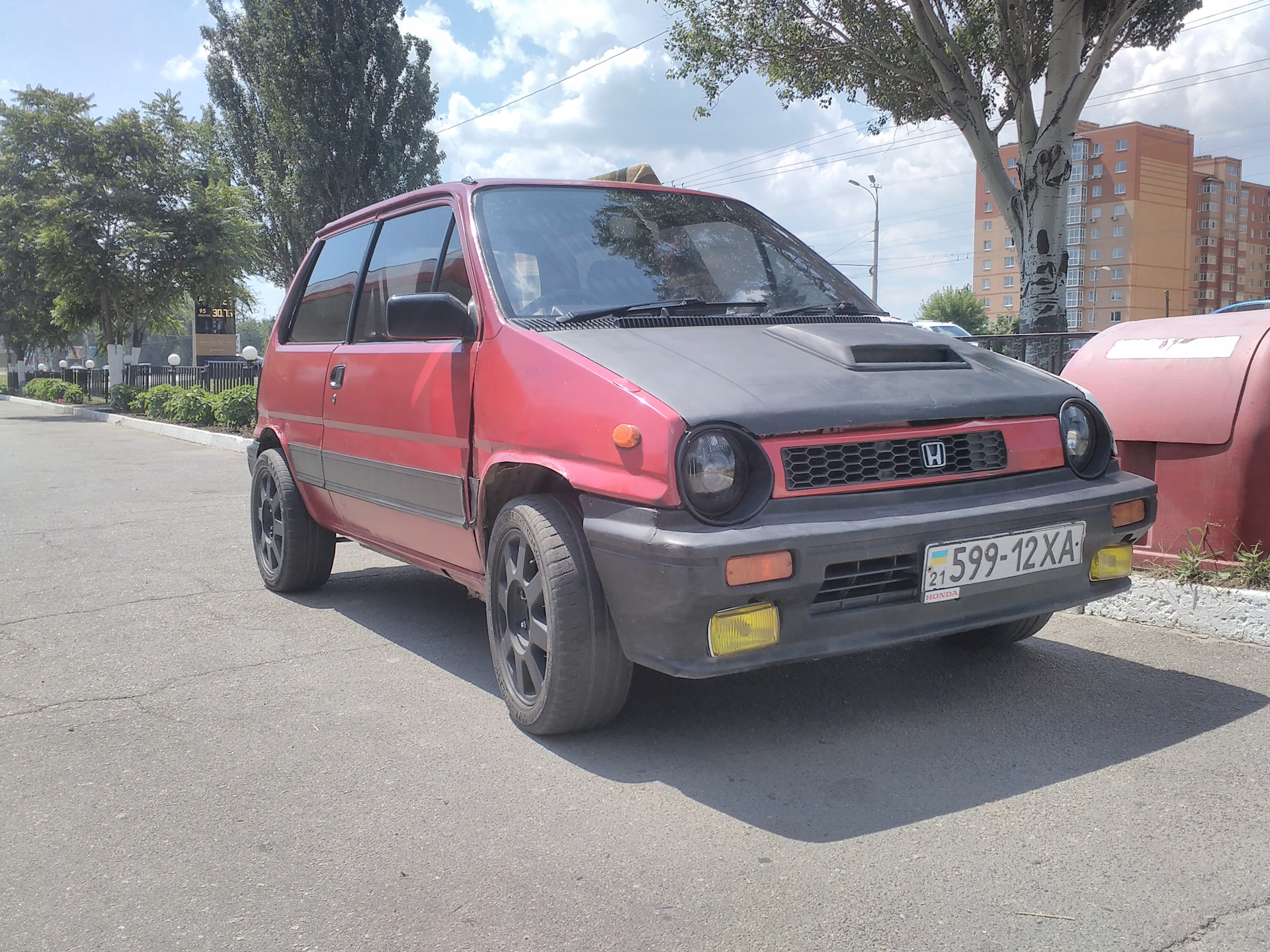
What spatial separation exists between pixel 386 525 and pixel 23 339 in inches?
1942

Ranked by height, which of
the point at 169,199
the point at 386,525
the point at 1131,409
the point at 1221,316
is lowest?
the point at 386,525

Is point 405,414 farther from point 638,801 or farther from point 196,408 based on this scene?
point 196,408

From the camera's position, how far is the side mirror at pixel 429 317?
346 cm

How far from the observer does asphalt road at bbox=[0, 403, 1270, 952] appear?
2174 millimetres

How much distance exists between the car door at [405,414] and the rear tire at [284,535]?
1.76 feet

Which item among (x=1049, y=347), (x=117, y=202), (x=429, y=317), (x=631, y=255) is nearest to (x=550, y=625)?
(x=429, y=317)

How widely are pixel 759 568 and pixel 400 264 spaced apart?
2386mm

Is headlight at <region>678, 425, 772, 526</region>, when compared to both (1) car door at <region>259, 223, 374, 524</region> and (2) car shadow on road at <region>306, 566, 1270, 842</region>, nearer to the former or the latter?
(2) car shadow on road at <region>306, 566, 1270, 842</region>

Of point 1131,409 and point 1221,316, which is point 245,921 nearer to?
point 1131,409

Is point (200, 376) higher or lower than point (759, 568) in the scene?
higher

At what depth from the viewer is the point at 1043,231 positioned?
14.2m

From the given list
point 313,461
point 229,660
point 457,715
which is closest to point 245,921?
point 457,715

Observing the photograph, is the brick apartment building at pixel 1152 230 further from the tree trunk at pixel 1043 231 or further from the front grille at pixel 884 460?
the front grille at pixel 884 460

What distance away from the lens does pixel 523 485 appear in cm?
337
